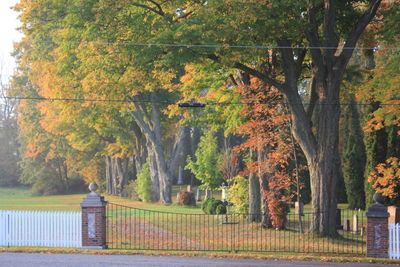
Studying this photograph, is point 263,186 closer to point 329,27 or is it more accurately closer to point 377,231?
point 329,27

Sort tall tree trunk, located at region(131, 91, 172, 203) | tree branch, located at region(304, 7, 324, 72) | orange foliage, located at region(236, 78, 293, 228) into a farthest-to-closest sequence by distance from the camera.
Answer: tall tree trunk, located at region(131, 91, 172, 203), orange foliage, located at region(236, 78, 293, 228), tree branch, located at region(304, 7, 324, 72)

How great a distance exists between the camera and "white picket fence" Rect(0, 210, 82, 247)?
18.8m

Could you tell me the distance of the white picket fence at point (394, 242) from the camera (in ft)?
56.7

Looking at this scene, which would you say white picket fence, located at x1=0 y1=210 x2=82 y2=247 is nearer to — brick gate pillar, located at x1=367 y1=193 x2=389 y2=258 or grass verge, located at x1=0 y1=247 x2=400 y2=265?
grass verge, located at x1=0 y1=247 x2=400 y2=265

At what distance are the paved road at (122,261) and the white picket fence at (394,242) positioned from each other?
4.49 feet

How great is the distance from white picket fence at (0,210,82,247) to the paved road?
1.44 metres

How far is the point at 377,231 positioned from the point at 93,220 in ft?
28.4

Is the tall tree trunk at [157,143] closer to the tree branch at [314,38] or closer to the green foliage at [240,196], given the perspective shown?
the green foliage at [240,196]

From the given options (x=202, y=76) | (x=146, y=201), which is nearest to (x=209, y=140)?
(x=146, y=201)

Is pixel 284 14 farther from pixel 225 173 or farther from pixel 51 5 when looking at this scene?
pixel 225 173

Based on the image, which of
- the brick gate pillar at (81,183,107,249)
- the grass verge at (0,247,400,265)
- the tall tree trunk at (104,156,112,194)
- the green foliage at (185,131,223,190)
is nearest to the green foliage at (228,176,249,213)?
the grass verge at (0,247,400,265)

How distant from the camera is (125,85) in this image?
24797mm

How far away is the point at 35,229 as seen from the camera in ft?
63.1

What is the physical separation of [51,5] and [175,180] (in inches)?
2420
